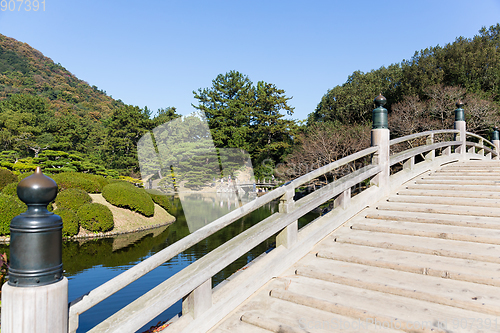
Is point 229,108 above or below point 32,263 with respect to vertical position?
above

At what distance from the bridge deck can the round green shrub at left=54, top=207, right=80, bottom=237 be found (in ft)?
39.4

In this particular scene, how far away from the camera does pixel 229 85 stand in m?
40.6

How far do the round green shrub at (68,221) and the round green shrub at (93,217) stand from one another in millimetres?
392

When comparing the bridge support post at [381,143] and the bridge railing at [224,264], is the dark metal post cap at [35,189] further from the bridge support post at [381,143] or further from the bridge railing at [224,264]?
the bridge support post at [381,143]

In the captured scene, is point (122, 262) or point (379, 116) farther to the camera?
point (122, 262)

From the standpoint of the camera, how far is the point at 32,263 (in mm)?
1639

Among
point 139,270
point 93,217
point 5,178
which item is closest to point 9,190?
point 5,178

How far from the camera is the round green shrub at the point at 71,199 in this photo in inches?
540

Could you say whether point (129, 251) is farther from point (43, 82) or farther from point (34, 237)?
point (43, 82)

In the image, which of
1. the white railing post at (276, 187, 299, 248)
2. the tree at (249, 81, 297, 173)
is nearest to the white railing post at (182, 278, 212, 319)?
the white railing post at (276, 187, 299, 248)

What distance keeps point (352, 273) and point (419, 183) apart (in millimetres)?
4185

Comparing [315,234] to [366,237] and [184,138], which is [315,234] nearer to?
[366,237]

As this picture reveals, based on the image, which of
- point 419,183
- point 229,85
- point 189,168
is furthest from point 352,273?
point 229,85

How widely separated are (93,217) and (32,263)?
13388 mm
